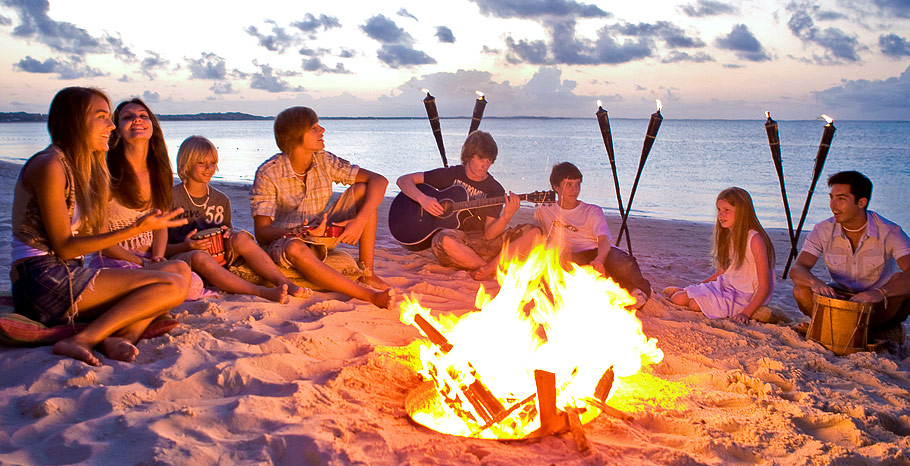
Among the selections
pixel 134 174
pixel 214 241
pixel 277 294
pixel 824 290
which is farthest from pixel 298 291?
pixel 824 290

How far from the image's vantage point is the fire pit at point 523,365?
257 cm

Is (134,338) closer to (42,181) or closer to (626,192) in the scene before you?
(42,181)

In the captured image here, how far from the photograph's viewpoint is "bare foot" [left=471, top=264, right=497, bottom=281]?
17.8 feet

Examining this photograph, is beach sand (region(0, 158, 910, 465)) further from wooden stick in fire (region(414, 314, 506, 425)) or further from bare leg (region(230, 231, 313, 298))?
bare leg (region(230, 231, 313, 298))

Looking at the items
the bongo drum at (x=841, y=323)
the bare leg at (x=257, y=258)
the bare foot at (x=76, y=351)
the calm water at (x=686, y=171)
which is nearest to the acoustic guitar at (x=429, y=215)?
the bare leg at (x=257, y=258)

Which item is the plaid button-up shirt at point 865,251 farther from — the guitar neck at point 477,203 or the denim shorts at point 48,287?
the denim shorts at point 48,287

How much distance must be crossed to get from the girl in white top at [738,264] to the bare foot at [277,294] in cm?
323

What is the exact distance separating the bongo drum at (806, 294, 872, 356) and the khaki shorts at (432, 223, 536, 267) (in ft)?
8.47

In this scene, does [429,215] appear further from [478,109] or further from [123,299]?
[123,299]

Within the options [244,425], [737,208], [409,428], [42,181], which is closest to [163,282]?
[42,181]

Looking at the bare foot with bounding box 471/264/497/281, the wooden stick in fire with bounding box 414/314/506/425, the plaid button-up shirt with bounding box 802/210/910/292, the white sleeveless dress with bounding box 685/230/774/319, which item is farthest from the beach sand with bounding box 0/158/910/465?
the bare foot with bounding box 471/264/497/281

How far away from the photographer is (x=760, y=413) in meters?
2.96

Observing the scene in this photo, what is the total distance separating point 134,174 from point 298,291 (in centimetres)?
136

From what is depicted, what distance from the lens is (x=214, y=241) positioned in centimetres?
446
